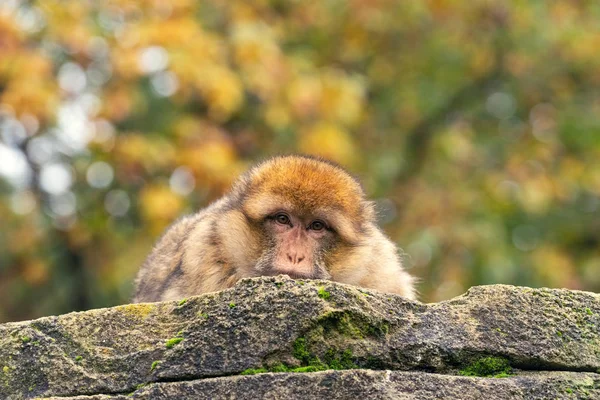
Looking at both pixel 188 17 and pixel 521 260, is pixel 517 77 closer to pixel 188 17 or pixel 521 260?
pixel 521 260

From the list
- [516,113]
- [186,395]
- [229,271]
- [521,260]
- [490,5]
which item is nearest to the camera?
[186,395]

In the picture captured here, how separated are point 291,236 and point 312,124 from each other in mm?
6625

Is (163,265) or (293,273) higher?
(163,265)

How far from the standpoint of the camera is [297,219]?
4.56 meters

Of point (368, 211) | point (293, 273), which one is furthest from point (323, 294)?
point (368, 211)

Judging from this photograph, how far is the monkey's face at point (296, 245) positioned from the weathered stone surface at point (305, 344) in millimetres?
1284

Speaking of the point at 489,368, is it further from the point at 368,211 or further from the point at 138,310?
the point at 368,211

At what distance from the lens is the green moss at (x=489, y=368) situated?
3.03m

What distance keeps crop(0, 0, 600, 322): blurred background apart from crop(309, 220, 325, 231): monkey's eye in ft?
15.5

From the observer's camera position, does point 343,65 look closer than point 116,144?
No

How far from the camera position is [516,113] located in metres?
13.5

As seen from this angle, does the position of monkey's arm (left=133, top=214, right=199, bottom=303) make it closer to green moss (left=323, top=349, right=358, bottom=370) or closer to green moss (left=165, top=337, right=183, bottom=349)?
green moss (left=165, top=337, right=183, bottom=349)

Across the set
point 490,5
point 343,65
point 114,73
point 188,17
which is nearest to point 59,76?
point 114,73

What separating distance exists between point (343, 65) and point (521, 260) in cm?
442
